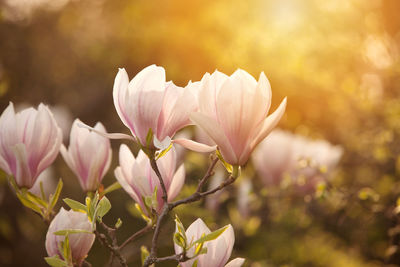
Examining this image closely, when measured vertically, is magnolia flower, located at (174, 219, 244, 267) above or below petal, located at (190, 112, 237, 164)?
below

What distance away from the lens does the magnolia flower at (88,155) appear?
853 millimetres

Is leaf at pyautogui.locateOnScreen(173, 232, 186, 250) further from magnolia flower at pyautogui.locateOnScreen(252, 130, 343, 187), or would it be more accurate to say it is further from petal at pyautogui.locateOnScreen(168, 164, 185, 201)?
magnolia flower at pyautogui.locateOnScreen(252, 130, 343, 187)

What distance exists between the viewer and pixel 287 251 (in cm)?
226

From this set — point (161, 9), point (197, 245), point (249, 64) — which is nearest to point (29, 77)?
point (249, 64)

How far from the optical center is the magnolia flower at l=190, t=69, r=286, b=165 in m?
0.65

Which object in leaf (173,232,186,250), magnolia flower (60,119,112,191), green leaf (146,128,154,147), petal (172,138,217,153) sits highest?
green leaf (146,128,154,147)

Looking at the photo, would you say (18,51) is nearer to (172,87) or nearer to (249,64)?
(249,64)

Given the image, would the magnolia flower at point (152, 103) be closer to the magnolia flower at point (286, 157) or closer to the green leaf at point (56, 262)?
the green leaf at point (56, 262)

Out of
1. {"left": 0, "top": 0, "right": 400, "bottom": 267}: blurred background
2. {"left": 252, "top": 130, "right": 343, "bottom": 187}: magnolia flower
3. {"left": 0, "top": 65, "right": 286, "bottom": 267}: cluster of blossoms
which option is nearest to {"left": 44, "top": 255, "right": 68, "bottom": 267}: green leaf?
{"left": 0, "top": 65, "right": 286, "bottom": 267}: cluster of blossoms

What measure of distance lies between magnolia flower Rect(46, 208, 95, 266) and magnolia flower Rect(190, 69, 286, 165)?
0.26m

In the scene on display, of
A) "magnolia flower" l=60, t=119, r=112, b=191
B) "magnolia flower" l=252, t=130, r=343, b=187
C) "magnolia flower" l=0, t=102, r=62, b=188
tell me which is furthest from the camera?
"magnolia flower" l=252, t=130, r=343, b=187

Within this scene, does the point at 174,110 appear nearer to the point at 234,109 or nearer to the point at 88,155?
the point at 234,109

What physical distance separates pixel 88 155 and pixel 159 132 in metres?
0.23

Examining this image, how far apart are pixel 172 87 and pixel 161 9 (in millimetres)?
5011
